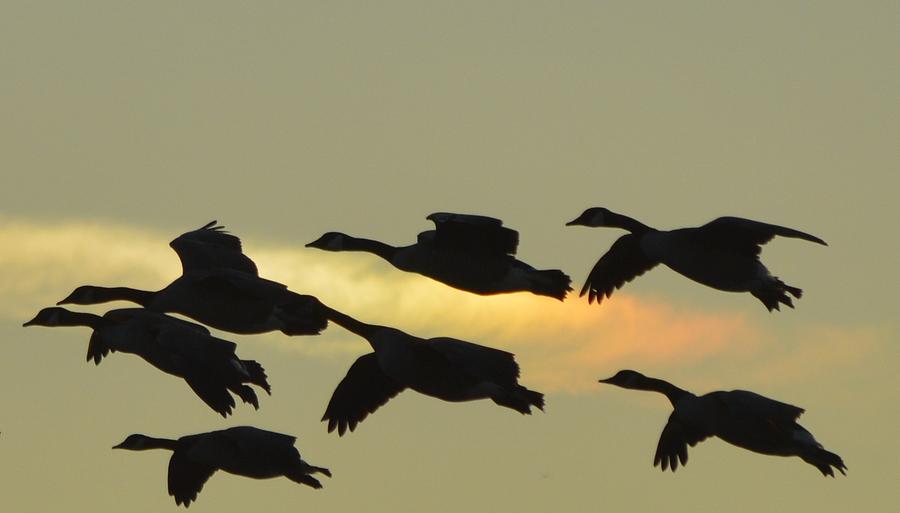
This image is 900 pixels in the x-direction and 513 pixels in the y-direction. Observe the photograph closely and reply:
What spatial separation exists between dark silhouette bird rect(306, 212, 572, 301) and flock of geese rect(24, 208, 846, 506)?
0.06 ft

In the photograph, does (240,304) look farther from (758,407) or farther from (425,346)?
(758,407)

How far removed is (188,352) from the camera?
27.0 metres

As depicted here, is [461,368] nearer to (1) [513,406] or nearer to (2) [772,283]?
(1) [513,406]

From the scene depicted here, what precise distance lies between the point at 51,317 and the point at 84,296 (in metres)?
0.60

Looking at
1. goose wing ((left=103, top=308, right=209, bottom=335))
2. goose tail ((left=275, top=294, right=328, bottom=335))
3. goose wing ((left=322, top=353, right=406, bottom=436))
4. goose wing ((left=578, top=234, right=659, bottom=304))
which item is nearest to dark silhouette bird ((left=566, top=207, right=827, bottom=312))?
goose wing ((left=578, top=234, right=659, bottom=304))

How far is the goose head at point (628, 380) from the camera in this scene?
29922 millimetres

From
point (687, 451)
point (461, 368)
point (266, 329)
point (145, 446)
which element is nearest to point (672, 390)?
point (687, 451)

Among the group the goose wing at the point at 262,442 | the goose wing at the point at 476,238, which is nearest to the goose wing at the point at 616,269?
the goose wing at the point at 476,238

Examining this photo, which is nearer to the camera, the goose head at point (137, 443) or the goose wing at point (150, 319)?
the goose wing at point (150, 319)

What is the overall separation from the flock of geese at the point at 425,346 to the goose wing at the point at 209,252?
2116mm

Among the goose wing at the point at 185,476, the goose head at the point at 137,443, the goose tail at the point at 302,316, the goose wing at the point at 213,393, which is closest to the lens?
the goose wing at the point at 213,393

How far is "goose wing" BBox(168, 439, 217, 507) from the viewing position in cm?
2998

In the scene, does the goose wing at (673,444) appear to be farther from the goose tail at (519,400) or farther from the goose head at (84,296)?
the goose head at (84,296)

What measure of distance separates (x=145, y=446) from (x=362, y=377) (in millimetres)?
3704
